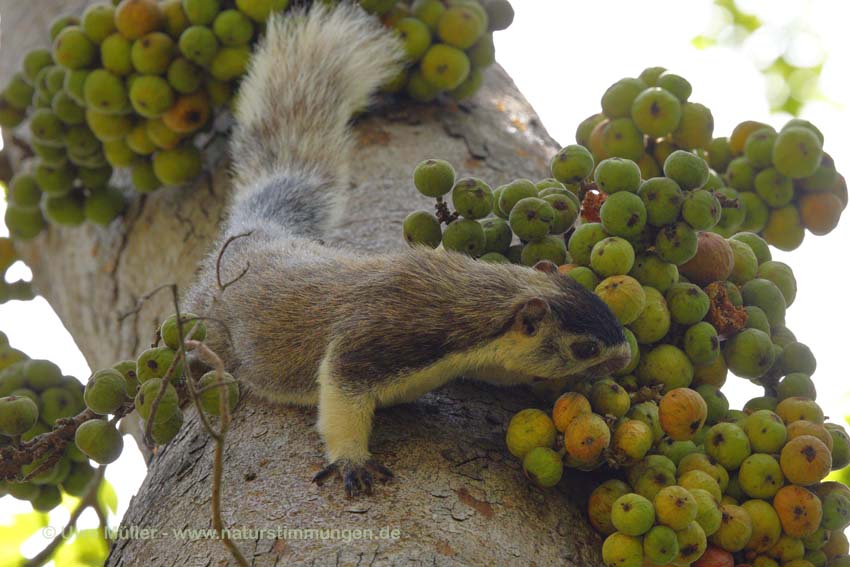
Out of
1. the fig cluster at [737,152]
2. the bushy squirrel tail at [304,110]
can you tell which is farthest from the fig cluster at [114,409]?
the fig cluster at [737,152]

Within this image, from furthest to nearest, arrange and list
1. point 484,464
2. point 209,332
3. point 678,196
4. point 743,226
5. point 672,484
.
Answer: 1. point 209,332
2. point 743,226
3. point 678,196
4. point 484,464
5. point 672,484

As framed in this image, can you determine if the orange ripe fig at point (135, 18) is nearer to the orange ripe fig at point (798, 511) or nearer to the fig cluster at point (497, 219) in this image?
the fig cluster at point (497, 219)

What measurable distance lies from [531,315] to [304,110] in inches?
65.3

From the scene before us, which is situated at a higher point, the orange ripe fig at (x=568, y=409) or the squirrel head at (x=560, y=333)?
the orange ripe fig at (x=568, y=409)


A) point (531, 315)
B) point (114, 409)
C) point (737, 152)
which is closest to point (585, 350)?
point (531, 315)

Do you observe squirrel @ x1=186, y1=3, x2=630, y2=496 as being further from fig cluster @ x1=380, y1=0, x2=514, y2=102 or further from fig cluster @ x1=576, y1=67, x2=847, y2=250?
fig cluster @ x1=576, y1=67, x2=847, y2=250

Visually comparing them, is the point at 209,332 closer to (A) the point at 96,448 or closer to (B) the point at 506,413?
(A) the point at 96,448

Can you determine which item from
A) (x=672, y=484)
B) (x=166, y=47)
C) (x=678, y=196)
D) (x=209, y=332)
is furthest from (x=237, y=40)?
(x=672, y=484)

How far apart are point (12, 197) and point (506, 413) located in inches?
94.7

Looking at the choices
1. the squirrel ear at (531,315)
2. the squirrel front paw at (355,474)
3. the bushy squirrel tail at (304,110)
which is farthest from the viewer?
the bushy squirrel tail at (304,110)

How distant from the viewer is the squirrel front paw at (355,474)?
2025 mm

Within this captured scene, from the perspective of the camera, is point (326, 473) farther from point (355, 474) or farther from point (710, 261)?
point (710, 261)

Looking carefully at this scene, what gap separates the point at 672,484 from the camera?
1.99 meters

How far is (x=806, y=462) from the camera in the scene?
1.99 metres
